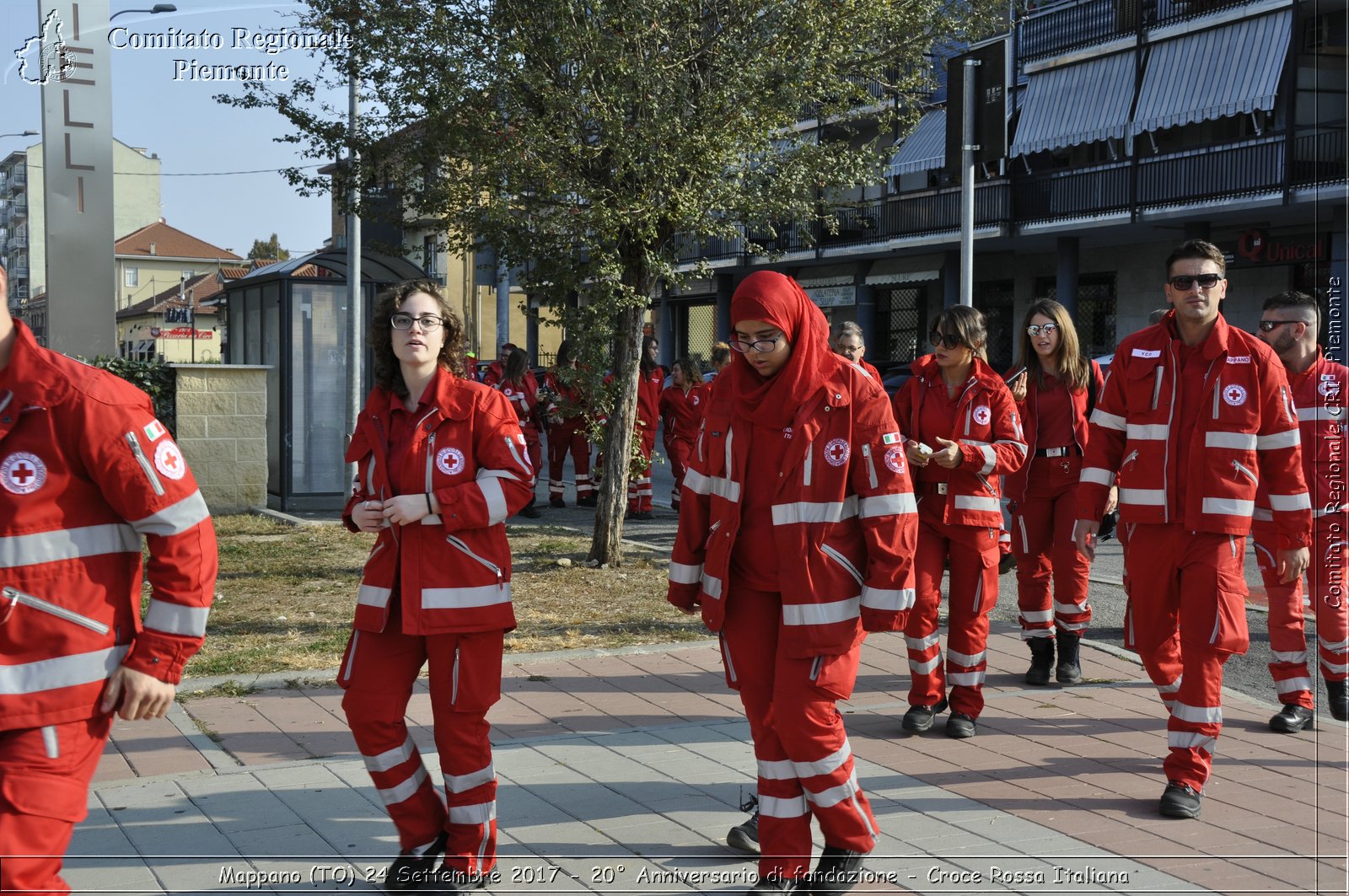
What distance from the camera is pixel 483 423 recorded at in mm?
4434

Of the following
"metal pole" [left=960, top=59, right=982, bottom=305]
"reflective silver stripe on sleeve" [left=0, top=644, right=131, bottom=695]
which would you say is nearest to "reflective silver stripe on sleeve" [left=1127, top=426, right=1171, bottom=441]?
"reflective silver stripe on sleeve" [left=0, top=644, right=131, bottom=695]

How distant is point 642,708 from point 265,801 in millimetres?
2119

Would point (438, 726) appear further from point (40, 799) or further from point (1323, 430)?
point (1323, 430)

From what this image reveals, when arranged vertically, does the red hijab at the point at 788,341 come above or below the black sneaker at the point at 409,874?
above

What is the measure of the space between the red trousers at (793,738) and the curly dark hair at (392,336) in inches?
51.6

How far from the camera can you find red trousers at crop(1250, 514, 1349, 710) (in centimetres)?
656

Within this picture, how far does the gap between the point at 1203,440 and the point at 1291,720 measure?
195 cm

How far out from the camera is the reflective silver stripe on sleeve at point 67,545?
10.1 feet

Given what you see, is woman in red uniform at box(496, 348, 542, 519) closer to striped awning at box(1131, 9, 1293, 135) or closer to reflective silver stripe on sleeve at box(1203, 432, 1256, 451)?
reflective silver stripe on sleeve at box(1203, 432, 1256, 451)

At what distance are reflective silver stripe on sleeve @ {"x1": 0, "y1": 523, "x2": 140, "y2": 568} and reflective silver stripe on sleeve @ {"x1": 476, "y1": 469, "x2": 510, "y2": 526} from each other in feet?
4.16

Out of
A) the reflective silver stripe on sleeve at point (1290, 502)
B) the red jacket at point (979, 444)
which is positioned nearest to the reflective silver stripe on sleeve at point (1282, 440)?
the reflective silver stripe on sleeve at point (1290, 502)

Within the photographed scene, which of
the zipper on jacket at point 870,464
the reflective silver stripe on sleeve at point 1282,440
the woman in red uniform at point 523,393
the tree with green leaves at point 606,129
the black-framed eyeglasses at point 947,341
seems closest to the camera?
the zipper on jacket at point 870,464

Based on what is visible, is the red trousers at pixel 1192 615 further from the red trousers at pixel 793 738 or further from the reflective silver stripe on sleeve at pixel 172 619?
the reflective silver stripe on sleeve at pixel 172 619

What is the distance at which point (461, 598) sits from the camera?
4270 mm
